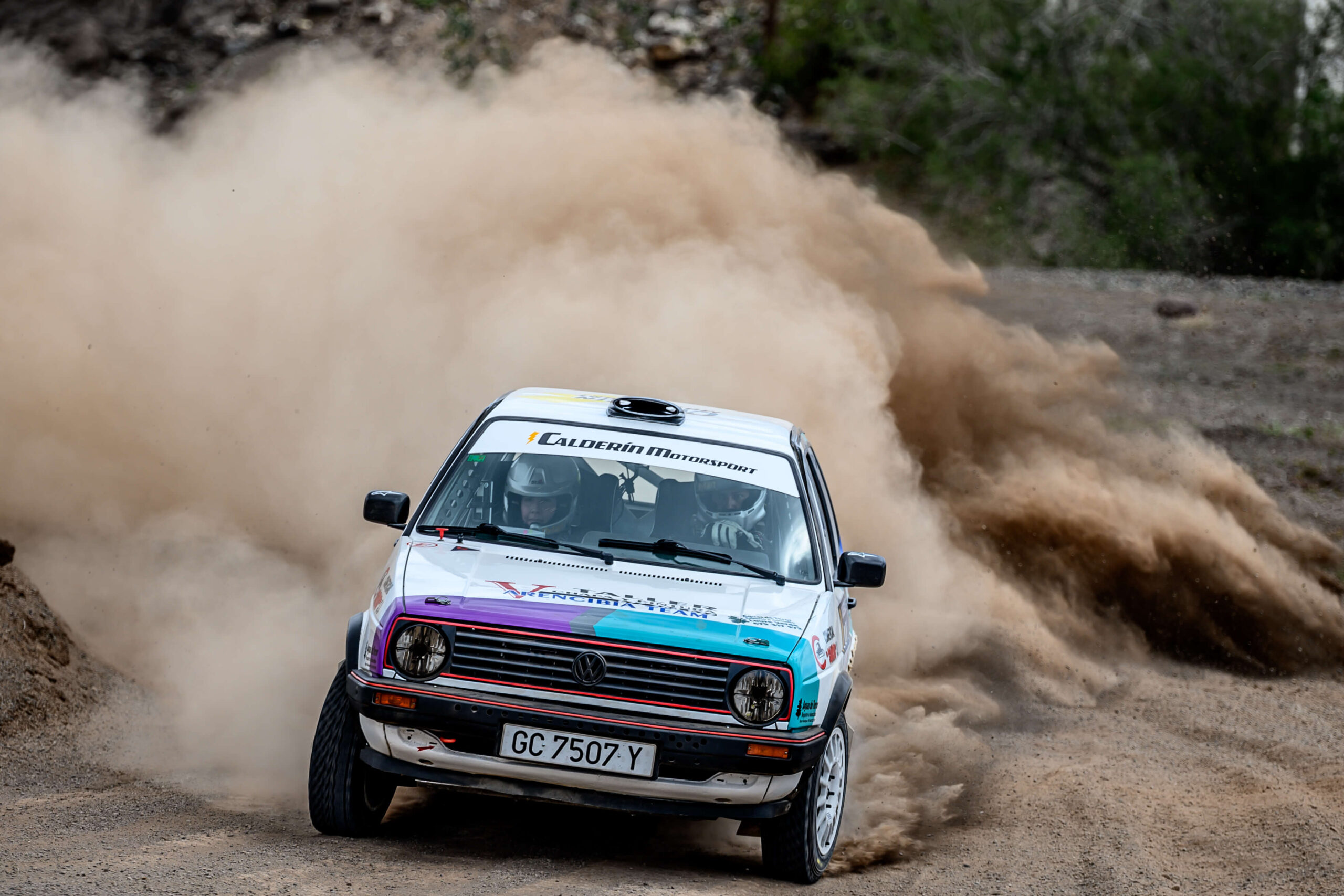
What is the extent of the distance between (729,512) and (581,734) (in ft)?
4.85

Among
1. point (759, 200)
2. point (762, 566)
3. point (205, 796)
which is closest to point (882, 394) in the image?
point (759, 200)

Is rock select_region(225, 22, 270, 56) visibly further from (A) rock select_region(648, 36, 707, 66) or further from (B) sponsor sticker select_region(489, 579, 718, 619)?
(B) sponsor sticker select_region(489, 579, 718, 619)

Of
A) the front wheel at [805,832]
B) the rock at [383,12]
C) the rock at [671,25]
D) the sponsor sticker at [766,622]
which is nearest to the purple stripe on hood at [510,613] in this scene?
Result: the sponsor sticker at [766,622]

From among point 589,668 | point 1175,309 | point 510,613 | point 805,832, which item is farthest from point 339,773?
point 1175,309

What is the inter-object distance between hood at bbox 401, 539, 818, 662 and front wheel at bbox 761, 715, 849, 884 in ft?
1.88

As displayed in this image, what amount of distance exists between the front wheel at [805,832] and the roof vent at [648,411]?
1771mm

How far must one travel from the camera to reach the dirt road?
515 cm

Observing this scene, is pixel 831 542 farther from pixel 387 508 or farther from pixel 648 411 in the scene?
pixel 387 508

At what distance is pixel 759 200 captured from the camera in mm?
14055

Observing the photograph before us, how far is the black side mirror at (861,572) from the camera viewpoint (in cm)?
619

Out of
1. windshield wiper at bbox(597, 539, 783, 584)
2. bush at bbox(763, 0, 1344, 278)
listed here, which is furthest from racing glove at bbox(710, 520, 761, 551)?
bush at bbox(763, 0, 1344, 278)

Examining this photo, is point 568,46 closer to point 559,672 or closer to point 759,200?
point 759,200

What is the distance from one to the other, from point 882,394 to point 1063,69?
23.8m

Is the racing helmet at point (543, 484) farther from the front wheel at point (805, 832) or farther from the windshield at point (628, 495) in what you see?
the front wheel at point (805, 832)
